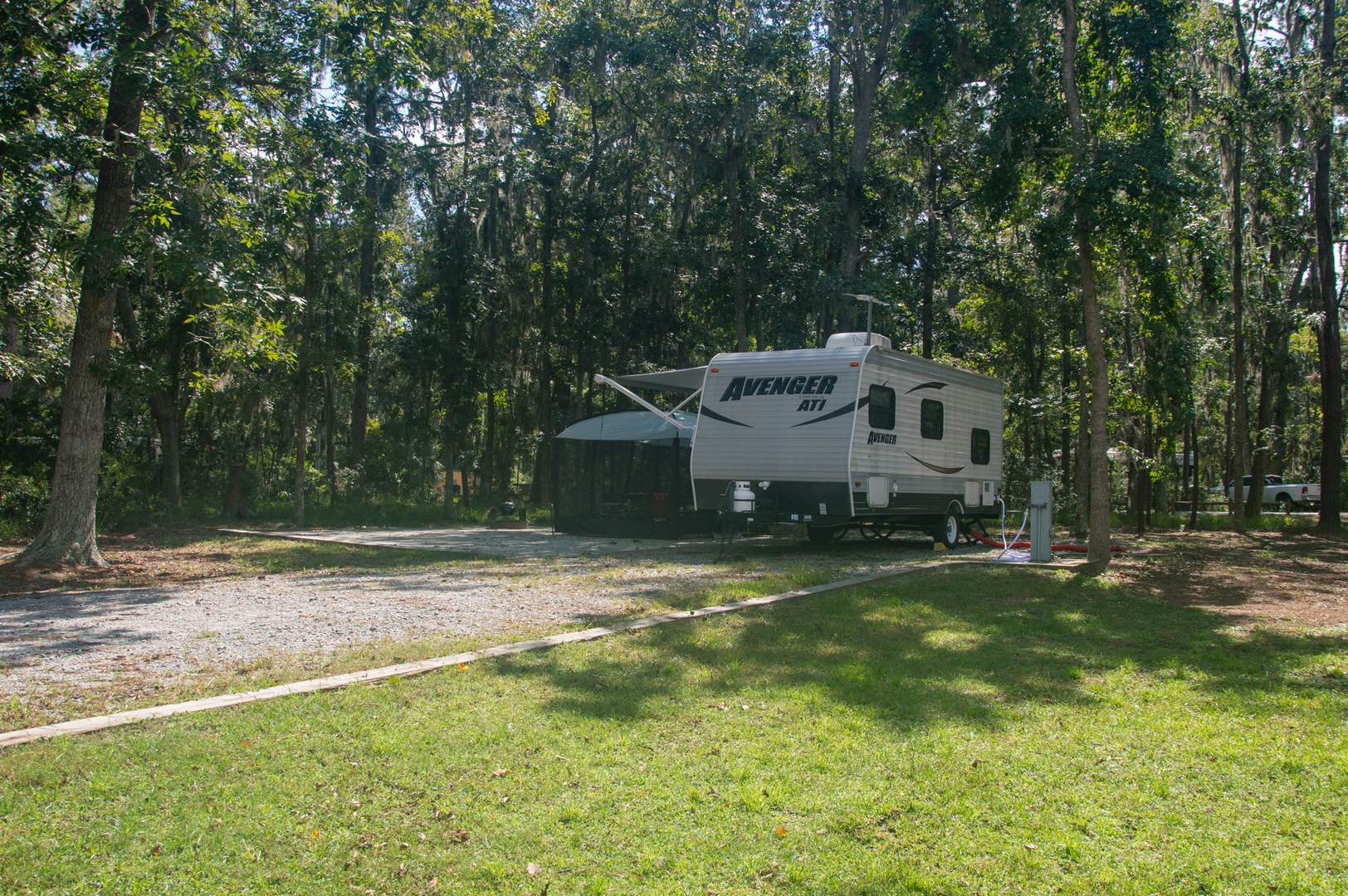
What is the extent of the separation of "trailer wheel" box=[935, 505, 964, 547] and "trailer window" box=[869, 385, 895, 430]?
2.58 meters

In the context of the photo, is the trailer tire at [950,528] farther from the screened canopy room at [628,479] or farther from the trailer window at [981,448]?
the screened canopy room at [628,479]

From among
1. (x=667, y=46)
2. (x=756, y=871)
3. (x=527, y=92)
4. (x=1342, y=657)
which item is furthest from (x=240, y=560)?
(x=527, y=92)

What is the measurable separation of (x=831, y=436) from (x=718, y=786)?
9.16 m

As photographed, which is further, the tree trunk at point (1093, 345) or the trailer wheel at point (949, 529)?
the trailer wheel at point (949, 529)

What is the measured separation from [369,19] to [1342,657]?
39.1 ft

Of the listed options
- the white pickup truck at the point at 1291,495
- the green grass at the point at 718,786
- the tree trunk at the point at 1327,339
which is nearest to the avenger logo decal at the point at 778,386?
the green grass at the point at 718,786

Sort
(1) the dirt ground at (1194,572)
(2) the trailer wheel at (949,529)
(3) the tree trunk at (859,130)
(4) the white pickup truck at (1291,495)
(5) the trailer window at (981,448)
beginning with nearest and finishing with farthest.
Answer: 1. (1) the dirt ground at (1194,572)
2. (2) the trailer wheel at (949,529)
3. (5) the trailer window at (981,448)
4. (3) the tree trunk at (859,130)
5. (4) the white pickup truck at (1291,495)

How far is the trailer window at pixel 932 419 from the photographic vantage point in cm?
1405

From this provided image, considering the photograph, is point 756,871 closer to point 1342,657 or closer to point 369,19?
point 1342,657

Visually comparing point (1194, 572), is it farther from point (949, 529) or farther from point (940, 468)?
point (949, 529)

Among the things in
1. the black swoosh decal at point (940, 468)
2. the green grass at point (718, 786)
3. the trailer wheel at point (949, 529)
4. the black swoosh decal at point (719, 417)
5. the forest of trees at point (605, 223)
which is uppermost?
the forest of trees at point (605, 223)

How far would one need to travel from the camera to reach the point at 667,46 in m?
20.5

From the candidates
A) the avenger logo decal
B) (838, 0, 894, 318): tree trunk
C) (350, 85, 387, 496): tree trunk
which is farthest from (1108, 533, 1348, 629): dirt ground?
(350, 85, 387, 496): tree trunk

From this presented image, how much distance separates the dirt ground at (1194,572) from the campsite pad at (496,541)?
2009mm
